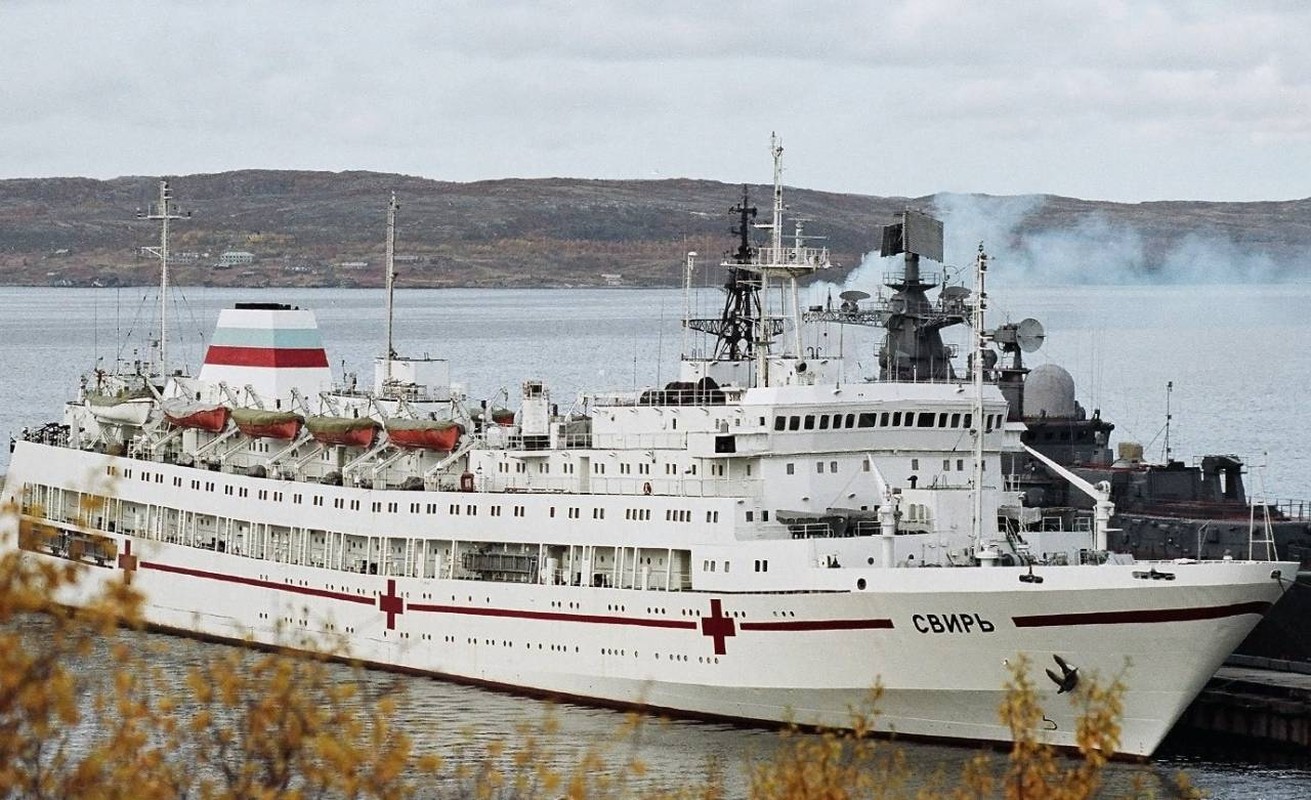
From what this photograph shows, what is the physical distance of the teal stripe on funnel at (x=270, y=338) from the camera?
5044 cm

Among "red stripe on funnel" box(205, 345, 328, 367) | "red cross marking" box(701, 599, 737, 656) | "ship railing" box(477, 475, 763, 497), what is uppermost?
"red stripe on funnel" box(205, 345, 328, 367)

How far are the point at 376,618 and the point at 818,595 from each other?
1074 cm

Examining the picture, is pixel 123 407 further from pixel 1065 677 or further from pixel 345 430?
pixel 1065 677

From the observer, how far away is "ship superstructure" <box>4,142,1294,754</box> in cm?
3422

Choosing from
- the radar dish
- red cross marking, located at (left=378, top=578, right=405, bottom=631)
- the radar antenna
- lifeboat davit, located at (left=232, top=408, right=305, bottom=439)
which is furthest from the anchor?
the radar dish

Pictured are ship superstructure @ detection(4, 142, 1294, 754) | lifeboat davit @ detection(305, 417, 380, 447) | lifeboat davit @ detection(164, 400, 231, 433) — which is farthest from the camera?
lifeboat davit @ detection(164, 400, 231, 433)

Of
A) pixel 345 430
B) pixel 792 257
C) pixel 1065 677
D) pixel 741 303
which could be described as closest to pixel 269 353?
pixel 345 430

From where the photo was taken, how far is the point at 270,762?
13656mm

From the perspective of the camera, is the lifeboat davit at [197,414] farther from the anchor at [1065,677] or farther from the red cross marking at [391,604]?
the anchor at [1065,677]

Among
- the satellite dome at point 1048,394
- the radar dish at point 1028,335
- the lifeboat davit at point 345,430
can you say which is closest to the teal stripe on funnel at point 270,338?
the lifeboat davit at point 345,430

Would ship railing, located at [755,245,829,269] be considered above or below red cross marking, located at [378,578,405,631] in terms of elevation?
above

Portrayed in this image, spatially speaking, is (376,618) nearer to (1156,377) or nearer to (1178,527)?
(1178,527)

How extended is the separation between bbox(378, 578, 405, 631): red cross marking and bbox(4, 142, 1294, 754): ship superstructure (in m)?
0.05

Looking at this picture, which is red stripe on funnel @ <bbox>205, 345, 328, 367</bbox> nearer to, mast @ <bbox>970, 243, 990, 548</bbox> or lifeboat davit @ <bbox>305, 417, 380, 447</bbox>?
lifeboat davit @ <bbox>305, 417, 380, 447</bbox>
